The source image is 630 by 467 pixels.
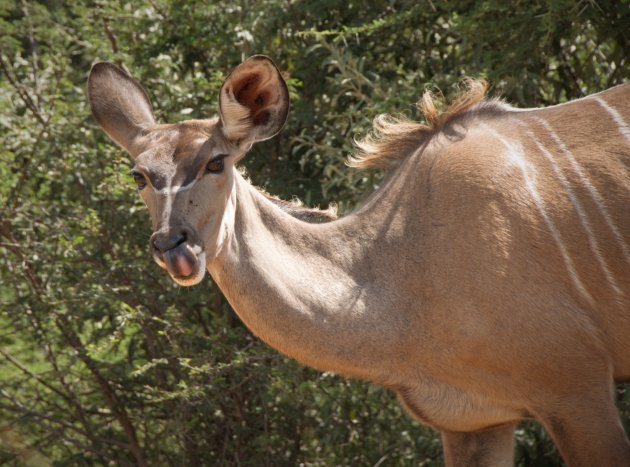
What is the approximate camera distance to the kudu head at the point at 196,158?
325 centimetres

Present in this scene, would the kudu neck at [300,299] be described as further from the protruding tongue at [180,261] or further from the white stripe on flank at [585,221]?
the white stripe on flank at [585,221]

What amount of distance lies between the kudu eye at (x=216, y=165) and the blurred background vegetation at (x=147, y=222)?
1595mm

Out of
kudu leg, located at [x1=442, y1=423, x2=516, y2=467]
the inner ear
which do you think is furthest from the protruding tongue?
kudu leg, located at [x1=442, y1=423, x2=516, y2=467]

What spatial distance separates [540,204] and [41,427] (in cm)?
341

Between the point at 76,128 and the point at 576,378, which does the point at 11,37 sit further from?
the point at 576,378

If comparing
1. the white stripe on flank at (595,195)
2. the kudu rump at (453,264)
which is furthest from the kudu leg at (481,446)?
the white stripe on flank at (595,195)

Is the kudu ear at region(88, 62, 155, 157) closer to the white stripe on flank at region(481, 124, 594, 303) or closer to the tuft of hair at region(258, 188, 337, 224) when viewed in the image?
the tuft of hair at region(258, 188, 337, 224)

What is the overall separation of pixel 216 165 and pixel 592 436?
56.3 inches

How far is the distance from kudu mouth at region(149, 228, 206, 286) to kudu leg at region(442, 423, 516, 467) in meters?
1.10

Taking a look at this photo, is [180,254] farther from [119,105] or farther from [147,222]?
[147,222]

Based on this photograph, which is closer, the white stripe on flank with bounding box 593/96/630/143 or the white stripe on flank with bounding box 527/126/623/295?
the white stripe on flank with bounding box 527/126/623/295

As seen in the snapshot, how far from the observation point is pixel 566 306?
11.1ft

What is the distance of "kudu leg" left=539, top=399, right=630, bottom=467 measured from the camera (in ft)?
10.8

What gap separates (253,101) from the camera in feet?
11.8
